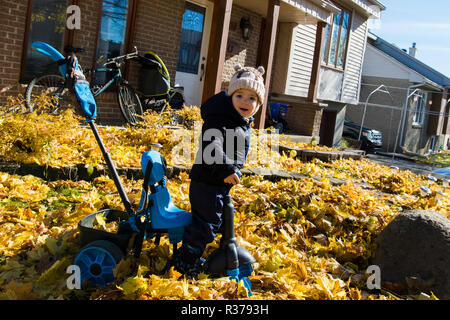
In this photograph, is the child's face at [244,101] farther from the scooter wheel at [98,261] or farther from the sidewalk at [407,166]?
the sidewalk at [407,166]

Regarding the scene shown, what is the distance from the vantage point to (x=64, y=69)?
2682 mm

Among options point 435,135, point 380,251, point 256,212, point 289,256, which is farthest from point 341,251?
point 435,135

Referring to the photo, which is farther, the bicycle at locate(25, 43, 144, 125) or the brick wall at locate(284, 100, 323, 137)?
the brick wall at locate(284, 100, 323, 137)

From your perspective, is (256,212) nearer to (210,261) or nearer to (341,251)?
(341,251)

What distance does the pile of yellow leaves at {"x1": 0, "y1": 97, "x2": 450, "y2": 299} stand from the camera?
2592 mm

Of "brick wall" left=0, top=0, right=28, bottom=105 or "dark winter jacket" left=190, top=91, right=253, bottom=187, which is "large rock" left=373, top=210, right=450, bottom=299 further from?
"brick wall" left=0, top=0, right=28, bottom=105

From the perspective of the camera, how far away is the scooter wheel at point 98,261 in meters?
2.53

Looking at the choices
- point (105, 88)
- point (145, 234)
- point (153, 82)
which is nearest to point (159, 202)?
point (145, 234)

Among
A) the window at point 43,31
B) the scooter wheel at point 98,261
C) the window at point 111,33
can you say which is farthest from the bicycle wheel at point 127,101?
the scooter wheel at point 98,261

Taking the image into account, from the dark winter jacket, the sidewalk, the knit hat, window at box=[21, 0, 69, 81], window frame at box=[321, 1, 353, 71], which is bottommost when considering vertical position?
the sidewalk

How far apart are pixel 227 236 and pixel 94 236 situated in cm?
80

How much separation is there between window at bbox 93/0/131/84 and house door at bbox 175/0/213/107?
6.33 feet

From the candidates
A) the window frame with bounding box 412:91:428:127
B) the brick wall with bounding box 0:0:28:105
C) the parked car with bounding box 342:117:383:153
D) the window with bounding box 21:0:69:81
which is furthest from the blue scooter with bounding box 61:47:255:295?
the window frame with bounding box 412:91:428:127

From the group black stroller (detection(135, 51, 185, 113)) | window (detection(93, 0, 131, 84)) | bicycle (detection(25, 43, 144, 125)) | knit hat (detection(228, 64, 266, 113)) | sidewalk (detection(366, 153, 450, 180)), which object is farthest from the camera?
sidewalk (detection(366, 153, 450, 180))
